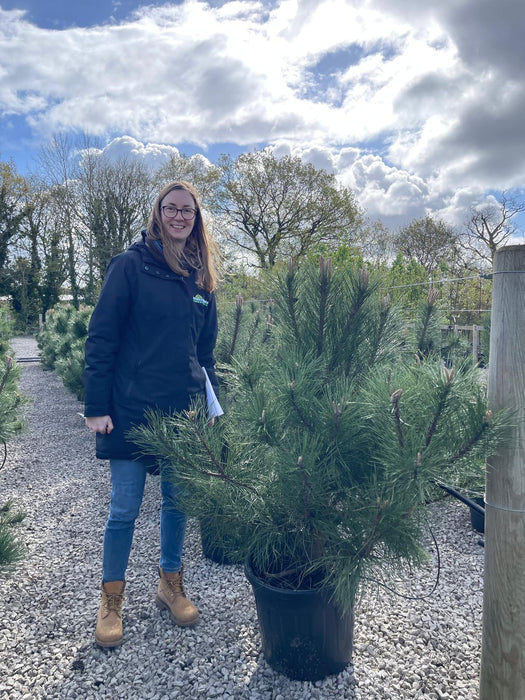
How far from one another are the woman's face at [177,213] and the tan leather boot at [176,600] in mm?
1539

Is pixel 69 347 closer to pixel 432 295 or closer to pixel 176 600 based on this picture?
pixel 176 600

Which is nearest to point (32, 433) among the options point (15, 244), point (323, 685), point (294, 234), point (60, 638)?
point (60, 638)

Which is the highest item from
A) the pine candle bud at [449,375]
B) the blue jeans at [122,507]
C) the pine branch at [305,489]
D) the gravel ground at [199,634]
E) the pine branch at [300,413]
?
the pine candle bud at [449,375]

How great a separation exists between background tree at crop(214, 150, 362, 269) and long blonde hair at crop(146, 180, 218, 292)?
1687cm

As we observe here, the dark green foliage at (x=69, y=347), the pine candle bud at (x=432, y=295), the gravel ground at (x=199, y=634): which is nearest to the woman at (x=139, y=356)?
the gravel ground at (x=199, y=634)

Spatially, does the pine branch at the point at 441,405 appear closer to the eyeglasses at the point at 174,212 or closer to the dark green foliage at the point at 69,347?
the eyeglasses at the point at 174,212

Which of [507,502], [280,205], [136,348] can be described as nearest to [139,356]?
[136,348]

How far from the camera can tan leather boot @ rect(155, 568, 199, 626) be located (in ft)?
7.09

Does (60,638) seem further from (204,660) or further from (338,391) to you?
(338,391)

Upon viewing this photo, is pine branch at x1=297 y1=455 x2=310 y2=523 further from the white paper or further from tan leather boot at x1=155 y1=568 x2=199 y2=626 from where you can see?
tan leather boot at x1=155 y1=568 x2=199 y2=626

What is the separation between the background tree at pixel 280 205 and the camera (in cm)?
1908

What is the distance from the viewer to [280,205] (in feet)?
63.5

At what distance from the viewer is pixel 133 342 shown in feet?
6.49

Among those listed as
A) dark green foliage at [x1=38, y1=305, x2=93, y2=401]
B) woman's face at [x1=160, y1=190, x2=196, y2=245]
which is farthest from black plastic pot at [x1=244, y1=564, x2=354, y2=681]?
dark green foliage at [x1=38, y1=305, x2=93, y2=401]
